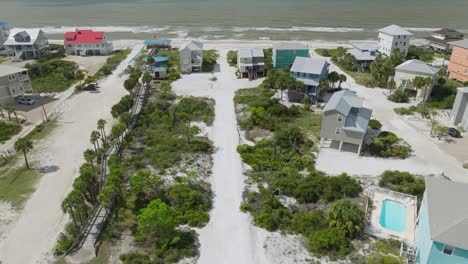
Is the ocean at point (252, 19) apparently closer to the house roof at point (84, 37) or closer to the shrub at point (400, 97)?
the house roof at point (84, 37)

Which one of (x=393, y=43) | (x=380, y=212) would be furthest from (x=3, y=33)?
(x=380, y=212)

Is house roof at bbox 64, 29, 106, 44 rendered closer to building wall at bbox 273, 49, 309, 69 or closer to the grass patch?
building wall at bbox 273, 49, 309, 69

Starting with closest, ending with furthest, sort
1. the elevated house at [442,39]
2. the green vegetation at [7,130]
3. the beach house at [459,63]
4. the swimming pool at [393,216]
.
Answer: the swimming pool at [393,216] → the green vegetation at [7,130] → the beach house at [459,63] → the elevated house at [442,39]

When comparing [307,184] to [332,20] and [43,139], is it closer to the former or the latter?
[43,139]

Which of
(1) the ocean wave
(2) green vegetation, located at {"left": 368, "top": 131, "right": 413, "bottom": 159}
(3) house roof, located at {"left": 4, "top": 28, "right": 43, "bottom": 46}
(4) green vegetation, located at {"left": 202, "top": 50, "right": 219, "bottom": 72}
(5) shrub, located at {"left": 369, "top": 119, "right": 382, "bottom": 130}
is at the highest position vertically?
(3) house roof, located at {"left": 4, "top": 28, "right": 43, "bottom": 46}

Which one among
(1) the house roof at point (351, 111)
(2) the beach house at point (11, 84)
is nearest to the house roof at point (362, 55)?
(1) the house roof at point (351, 111)

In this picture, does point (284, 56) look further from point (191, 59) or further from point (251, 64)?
point (191, 59)

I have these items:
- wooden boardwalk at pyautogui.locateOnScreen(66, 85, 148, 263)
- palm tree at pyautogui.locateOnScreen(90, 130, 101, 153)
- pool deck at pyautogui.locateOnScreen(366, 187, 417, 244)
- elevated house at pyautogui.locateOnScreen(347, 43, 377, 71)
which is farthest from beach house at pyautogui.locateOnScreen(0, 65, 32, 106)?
elevated house at pyautogui.locateOnScreen(347, 43, 377, 71)
